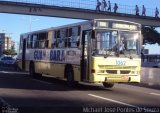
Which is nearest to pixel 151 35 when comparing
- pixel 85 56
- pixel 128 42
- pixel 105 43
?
pixel 128 42

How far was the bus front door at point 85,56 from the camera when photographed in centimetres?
2047

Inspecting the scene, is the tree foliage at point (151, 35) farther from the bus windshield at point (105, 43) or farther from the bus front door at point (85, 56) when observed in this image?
the bus windshield at point (105, 43)

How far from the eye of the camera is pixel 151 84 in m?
28.6

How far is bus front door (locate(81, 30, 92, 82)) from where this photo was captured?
20.5m

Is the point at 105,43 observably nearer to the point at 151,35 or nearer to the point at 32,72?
the point at 32,72

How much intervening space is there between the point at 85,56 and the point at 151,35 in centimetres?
7302

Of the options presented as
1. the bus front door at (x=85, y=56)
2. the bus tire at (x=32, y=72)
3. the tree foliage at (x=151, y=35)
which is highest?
the tree foliage at (x=151, y=35)

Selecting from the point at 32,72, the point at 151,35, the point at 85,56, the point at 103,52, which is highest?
the point at 151,35

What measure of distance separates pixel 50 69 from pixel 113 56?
6227mm

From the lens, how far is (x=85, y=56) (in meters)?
20.9

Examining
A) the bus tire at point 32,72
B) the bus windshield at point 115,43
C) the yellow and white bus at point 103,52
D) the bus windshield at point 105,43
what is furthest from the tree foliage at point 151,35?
the bus windshield at point 105,43

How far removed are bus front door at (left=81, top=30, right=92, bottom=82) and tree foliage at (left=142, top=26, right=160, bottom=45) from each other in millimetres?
72258

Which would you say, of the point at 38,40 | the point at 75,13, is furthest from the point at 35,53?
the point at 75,13

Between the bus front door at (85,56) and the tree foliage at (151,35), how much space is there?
72.3 metres
